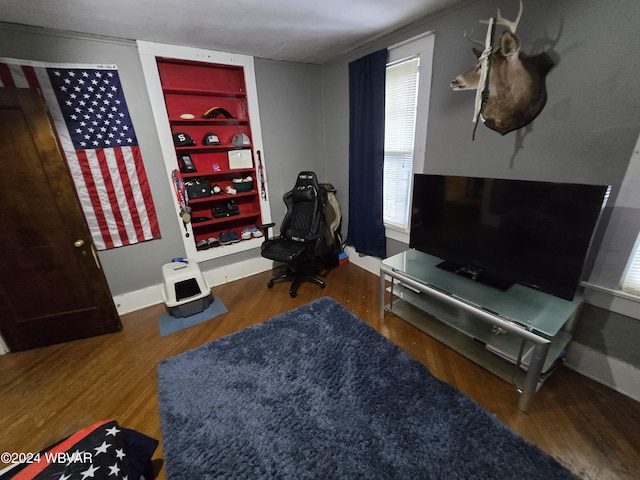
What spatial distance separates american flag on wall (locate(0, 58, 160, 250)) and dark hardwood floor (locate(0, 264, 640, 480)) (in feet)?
3.16

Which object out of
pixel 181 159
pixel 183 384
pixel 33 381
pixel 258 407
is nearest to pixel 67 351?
pixel 33 381

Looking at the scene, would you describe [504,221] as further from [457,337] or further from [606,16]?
[606,16]

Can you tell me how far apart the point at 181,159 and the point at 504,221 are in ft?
10.0

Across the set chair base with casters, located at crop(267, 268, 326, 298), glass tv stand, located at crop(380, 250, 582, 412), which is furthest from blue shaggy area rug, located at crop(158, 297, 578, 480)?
chair base with casters, located at crop(267, 268, 326, 298)

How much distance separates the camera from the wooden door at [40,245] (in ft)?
6.30

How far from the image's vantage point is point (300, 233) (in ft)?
10.4

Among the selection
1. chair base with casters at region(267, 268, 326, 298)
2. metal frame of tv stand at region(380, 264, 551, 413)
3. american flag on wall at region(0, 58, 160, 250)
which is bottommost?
Result: chair base with casters at region(267, 268, 326, 298)

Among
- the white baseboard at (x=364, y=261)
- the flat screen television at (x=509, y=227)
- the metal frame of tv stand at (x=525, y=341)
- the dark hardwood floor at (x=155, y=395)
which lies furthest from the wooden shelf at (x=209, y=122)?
the metal frame of tv stand at (x=525, y=341)

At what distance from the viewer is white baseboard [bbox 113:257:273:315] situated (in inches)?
109

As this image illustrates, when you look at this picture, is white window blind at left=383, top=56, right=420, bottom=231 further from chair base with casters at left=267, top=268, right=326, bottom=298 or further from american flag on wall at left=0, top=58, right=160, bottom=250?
american flag on wall at left=0, top=58, right=160, bottom=250

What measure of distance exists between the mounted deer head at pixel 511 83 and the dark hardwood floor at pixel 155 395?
5.69 ft

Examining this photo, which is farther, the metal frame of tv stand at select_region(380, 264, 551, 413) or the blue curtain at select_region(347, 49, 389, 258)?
the blue curtain at select_region(347, 49, 389, 258)

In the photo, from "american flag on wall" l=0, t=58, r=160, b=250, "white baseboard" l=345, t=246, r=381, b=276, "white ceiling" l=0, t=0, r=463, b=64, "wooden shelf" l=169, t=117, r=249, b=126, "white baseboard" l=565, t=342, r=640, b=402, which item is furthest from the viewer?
"white baseboard" l=345, t=246, r=381, b=276

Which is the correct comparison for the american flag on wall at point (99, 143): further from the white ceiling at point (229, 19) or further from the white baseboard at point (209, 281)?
the white baseboard at point (209, 281)
